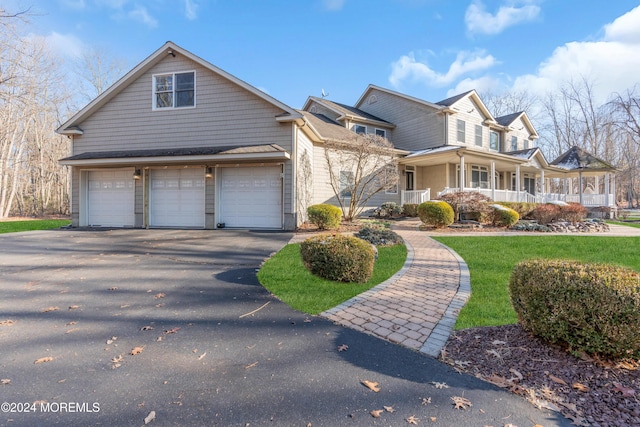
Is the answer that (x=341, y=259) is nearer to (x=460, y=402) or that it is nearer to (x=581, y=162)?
(x=460, y=402)

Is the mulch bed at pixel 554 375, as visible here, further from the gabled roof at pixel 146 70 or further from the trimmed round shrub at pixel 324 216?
the gabled roof at pixel 146 70

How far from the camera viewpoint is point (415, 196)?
17.1 metres

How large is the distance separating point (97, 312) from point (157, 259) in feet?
10.4

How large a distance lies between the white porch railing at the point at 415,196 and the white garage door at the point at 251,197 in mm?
8260

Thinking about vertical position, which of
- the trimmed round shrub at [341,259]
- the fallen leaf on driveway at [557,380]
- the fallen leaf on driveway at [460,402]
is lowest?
the fallen leaf on driveway at [460,402]

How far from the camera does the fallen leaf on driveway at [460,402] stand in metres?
2.16

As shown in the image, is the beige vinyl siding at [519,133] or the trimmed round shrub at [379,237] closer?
the trimmed round shrub at [379,237]

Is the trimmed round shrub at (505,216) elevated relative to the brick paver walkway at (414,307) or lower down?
elevated

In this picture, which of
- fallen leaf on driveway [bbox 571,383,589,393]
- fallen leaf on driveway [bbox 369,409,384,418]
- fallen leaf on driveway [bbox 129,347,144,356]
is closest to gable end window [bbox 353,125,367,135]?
fallen leaf on driveway [bbox 129,347,144,356]

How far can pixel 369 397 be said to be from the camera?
2246 millimetres

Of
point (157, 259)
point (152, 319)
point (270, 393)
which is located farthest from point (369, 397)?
point (157, 259)

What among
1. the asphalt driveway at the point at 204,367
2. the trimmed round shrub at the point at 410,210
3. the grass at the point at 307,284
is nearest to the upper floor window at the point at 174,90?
the grass at the point at 307,284

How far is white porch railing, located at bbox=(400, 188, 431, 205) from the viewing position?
16.4 m

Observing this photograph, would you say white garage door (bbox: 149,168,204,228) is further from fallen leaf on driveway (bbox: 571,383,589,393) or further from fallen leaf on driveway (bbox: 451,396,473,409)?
fallen leaf on driveway (bbox: 571,383,589,393)
